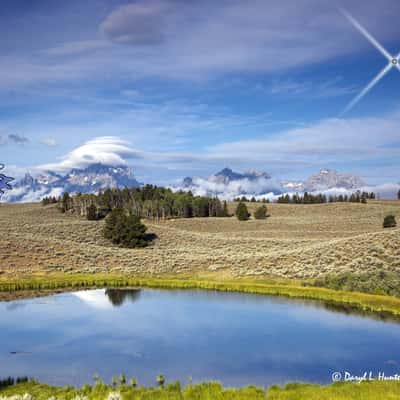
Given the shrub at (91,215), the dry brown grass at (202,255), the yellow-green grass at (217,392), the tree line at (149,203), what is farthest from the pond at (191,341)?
the tree line at (149,203)

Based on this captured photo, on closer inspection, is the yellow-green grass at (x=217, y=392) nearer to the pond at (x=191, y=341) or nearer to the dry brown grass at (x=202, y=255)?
the pond at (x=191, y=341)

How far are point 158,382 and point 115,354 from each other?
4634 mm

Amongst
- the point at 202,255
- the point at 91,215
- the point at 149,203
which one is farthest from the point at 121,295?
the point at 149,203

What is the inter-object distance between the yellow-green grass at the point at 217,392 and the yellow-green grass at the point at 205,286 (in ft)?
58.7

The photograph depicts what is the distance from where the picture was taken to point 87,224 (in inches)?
3701

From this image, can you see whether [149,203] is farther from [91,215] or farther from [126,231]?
[126,231]

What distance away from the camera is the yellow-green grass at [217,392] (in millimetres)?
17203

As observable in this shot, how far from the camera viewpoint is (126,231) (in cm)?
7531

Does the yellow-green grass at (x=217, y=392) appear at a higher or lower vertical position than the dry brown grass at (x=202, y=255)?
lower

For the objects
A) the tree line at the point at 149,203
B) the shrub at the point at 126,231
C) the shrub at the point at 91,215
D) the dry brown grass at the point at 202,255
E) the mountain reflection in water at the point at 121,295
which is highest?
the tree line at the point at 149,203

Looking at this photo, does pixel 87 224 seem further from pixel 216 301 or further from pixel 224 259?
pixel 216 301

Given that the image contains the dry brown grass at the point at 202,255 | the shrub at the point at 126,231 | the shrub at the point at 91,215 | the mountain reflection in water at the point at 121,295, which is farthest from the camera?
the shrub at the point at 91,215

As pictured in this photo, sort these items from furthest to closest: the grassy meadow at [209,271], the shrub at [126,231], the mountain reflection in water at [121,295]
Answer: the shrub at [126,231] → the mountain reflection in water at [121,295] → the grassy meadow at [209,271]

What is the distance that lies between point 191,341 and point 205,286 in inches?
740
